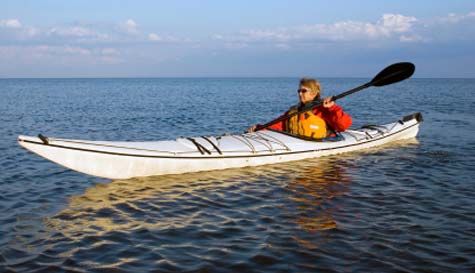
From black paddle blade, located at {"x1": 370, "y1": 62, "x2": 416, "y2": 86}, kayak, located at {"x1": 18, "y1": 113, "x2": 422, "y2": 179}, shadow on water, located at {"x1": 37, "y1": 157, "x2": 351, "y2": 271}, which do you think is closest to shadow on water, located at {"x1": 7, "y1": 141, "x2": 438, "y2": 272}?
shadow on water, located at {"x1": 37, "y1": 157, "x2": 351, "y2": 271}

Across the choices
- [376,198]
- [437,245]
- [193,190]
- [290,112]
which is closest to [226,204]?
[193,190]

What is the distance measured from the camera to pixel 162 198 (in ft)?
20.1

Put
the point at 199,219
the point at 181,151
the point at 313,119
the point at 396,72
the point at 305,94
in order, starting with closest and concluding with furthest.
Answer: the point at 199,219 → the point at 181,151 → the point at 305,94 → the point at 313,119 → the point at 396,72

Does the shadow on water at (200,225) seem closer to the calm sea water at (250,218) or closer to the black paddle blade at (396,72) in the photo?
the calm sea water at (250,218)

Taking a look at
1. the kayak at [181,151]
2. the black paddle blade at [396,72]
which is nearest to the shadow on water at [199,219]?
the kayak at [181,151]

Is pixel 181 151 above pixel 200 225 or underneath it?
above

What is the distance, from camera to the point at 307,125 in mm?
8555

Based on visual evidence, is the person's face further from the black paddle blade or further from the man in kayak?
the black paddle blade

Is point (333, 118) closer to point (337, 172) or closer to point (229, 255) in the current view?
point (337, 172)

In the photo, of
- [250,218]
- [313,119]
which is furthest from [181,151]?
[313,119]

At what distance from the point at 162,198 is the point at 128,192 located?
1.97ft

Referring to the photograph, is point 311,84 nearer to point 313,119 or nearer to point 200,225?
point 313,119

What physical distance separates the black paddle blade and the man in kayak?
1.47m

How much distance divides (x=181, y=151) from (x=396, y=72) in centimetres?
502
